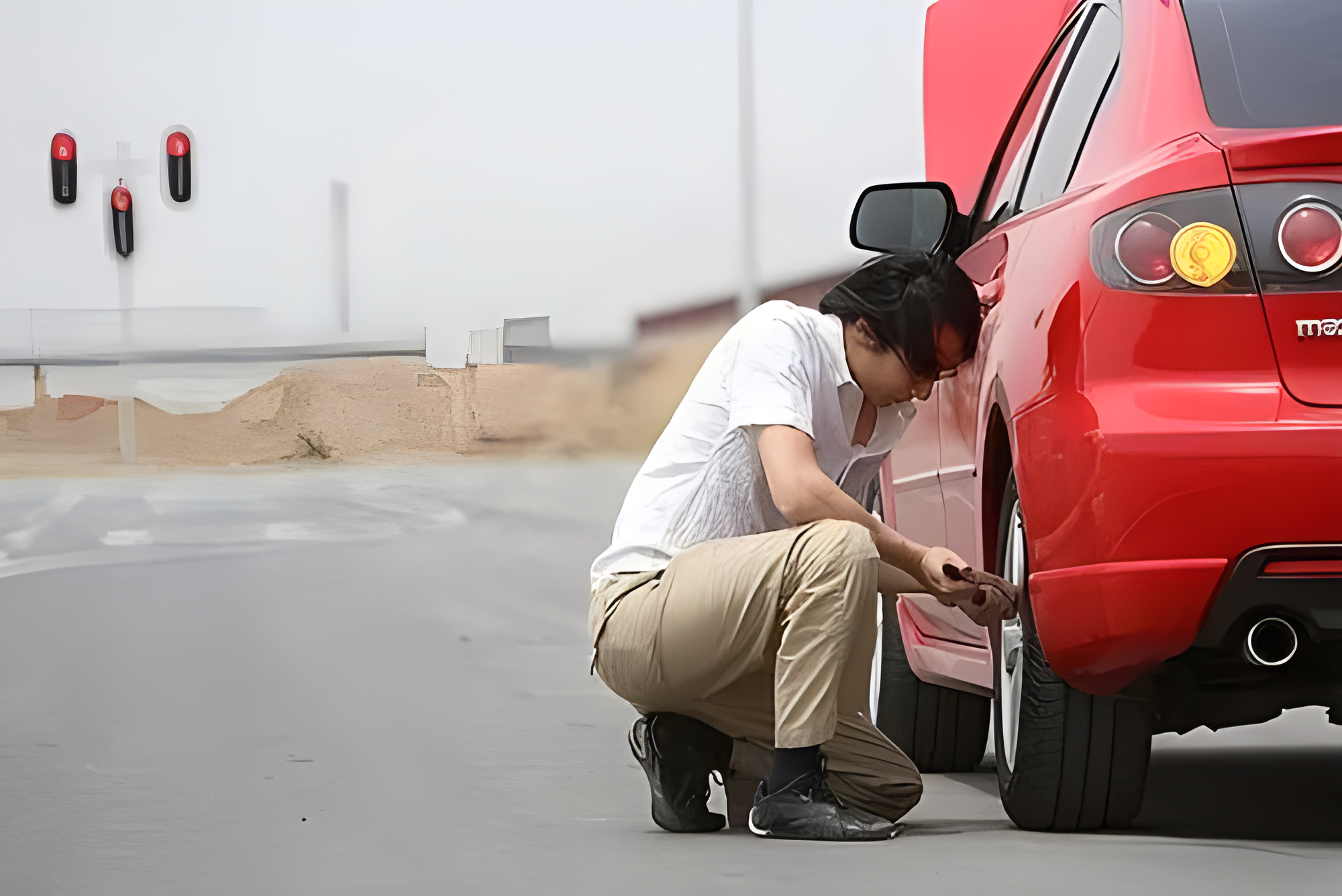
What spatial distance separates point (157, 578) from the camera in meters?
10.9

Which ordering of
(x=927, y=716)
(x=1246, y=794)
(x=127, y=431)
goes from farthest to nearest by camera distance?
1. (x=127, y=431)
2. (x=927, y=716)
3. (x=1246, y=794)

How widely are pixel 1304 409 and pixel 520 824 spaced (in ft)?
5.95

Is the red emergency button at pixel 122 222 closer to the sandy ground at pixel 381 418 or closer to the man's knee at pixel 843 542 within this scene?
the sandy ground at pixel 381 418

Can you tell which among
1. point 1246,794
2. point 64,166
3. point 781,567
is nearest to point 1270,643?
point 781,567

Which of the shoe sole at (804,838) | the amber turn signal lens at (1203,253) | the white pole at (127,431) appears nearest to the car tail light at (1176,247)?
the amber turn signal lens at (1203,253)

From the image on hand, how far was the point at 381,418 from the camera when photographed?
3278 cm

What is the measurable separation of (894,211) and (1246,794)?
158cm

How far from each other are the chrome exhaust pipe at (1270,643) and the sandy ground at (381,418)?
1984cm

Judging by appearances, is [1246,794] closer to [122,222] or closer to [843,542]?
[843,542]

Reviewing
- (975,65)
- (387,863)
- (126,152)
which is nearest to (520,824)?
(387,863)

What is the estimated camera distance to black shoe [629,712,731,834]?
3.58m

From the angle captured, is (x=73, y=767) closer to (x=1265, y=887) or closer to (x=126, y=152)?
(x=1265, y=887)

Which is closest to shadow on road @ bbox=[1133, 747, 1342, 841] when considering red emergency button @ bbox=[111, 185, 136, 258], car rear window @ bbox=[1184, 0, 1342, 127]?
car rear window @ bbox=[1184, 0, 1342, 127]

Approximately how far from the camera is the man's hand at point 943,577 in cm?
343
